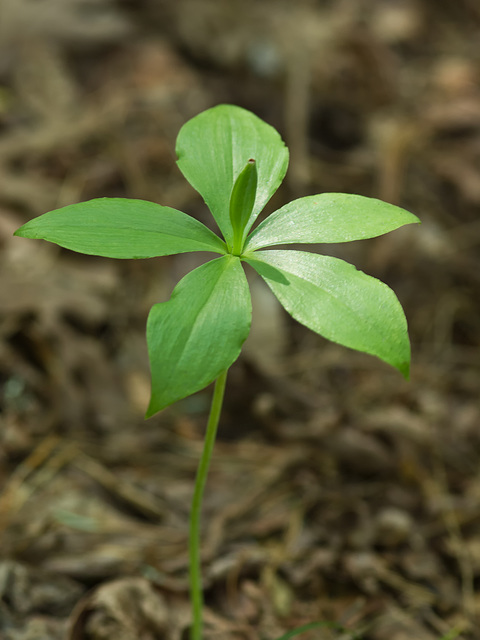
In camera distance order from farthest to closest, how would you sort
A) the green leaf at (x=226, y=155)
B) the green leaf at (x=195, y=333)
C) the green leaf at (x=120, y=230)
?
the green leaf at (x=226, y=155) < the green leaf at (x=120, y=230) < the green leaf at (x=195, y=333)

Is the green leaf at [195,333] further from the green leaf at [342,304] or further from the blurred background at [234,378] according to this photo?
the blurred background at [234,378]

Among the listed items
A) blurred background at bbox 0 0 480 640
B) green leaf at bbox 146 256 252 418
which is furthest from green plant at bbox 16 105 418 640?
blurred background at bbox 0 0 480 640

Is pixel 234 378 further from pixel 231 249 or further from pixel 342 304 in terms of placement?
pixel 342 304

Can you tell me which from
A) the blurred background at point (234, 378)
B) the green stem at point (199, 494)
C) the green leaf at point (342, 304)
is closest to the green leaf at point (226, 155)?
the green leaf at point (342, 304)

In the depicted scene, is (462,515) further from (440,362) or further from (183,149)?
(183,149)

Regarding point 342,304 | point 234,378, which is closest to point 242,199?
point 342,304

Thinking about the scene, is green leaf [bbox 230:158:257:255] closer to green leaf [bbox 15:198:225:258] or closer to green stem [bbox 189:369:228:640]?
green leaf [bbox 15:198:225:258]
